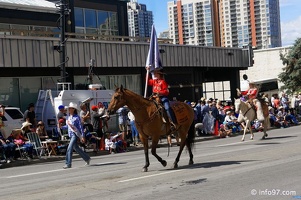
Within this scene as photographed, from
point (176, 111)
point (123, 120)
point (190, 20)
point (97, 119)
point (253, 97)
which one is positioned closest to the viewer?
point (176, 111)

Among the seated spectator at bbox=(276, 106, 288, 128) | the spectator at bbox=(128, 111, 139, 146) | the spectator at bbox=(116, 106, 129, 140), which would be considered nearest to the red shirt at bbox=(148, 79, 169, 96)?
the spectator at bbox=(128, 111, 139, 146)

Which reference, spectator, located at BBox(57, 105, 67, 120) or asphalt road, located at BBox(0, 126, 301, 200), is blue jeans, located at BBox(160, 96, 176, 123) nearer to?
asphalt road, located at BBox(0, 126, 301, 200)

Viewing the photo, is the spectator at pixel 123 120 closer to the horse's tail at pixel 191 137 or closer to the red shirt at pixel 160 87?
the horse's tail at pixel 191 137

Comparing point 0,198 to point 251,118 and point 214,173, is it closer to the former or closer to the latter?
point 214,173

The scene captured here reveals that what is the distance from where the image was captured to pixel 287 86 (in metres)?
54.8

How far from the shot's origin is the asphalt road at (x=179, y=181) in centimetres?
966

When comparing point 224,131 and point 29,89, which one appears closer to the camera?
point 224,131

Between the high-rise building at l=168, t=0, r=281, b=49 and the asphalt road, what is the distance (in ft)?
264

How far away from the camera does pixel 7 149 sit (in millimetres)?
19719

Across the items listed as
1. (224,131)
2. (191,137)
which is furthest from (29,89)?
(191,137)

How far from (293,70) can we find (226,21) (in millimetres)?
57245

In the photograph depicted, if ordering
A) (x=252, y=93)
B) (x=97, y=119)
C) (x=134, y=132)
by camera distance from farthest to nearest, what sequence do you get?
1. (x=134, y=132)
2. (x=97, y=119)
3. (x=252, y=93)

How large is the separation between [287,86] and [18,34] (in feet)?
112

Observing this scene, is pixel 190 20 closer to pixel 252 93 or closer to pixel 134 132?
pixel 134 132
